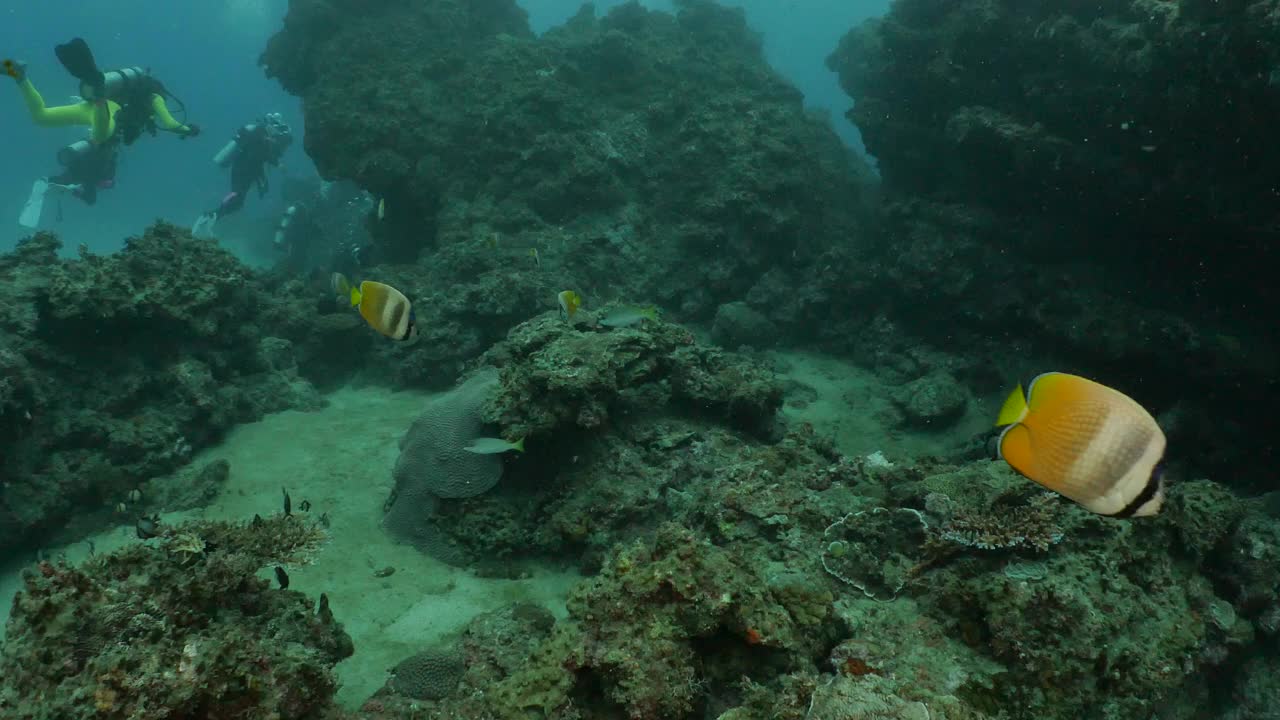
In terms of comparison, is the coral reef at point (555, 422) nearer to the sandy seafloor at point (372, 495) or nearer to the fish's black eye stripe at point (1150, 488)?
the sandy seafloor at point (372, 495)

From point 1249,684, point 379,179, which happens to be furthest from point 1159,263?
point 379,179

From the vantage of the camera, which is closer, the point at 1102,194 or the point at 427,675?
the point at 427,675

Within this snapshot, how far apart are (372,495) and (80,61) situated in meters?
10.4

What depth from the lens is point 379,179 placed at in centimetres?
1403

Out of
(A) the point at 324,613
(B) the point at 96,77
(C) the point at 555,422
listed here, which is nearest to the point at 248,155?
(B) the point at 96,77

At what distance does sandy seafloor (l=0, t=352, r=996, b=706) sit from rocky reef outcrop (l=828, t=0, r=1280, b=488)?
6.84 ft

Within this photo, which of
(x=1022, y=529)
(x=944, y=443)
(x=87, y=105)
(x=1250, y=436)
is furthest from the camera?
(x=87, y=105)

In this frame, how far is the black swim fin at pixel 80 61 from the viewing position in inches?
412

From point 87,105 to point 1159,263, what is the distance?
18.9 metres

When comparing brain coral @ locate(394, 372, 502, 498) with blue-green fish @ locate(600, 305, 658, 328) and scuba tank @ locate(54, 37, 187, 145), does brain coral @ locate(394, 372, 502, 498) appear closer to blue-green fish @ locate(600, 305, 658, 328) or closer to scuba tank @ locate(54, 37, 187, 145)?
blue-green fish @ locate(600, 305, 658, 328)

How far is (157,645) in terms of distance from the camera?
2.73 meters

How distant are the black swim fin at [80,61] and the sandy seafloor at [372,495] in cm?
736

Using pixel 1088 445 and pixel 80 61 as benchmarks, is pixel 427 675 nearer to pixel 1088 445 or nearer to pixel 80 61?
pixel 1088 445

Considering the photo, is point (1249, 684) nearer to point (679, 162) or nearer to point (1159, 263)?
point (1159, 263)
